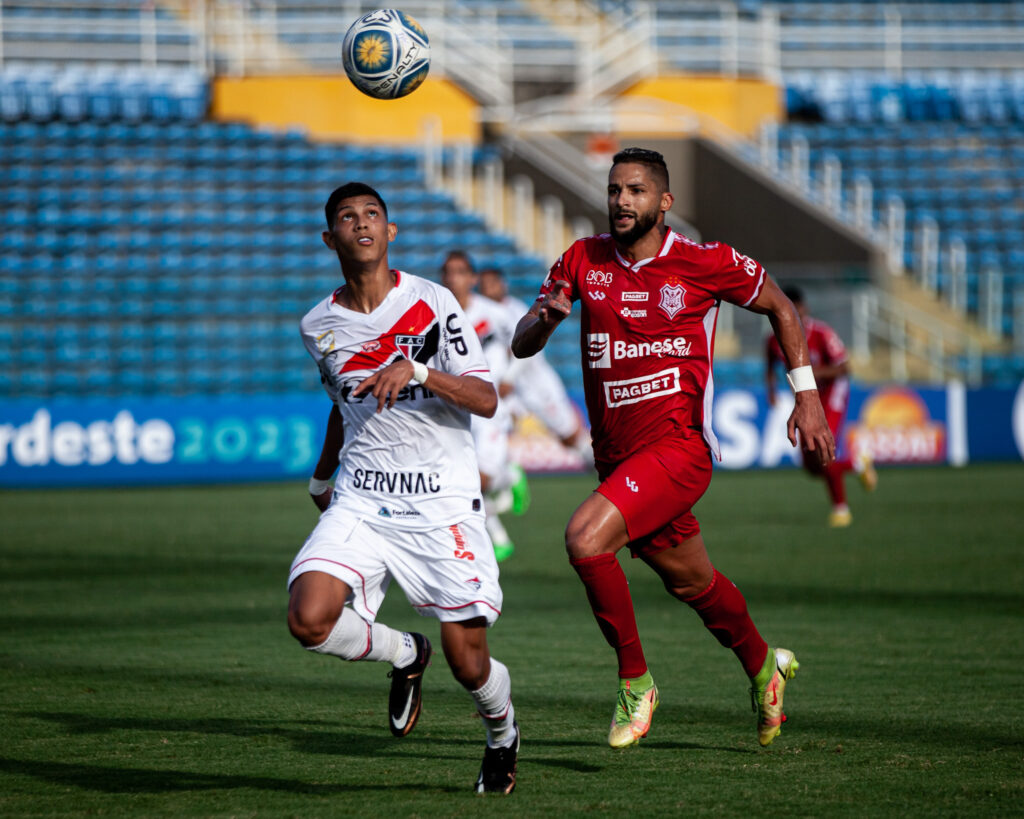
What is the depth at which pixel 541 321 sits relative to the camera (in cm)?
580

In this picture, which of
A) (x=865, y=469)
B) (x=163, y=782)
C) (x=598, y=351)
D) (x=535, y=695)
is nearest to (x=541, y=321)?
(x=598, y=351)

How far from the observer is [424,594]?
528cm


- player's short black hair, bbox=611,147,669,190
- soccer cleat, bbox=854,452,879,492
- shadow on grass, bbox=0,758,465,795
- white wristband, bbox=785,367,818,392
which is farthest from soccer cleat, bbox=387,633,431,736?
soccer cleat, bbox=854,452,879,492

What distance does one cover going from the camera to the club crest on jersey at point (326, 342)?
550cm

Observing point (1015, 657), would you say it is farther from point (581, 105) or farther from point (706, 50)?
point (706, 50)

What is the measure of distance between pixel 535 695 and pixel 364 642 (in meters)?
1.78

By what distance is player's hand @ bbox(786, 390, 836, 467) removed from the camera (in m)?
5.61

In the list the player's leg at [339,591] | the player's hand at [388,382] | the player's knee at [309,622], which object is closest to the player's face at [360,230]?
the player's hand at [388,382]

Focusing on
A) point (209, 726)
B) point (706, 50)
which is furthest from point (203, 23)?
point (209, 726)

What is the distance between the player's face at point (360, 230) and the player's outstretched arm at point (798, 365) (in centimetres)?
159

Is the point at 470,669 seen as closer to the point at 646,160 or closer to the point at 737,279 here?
the point at 737,279

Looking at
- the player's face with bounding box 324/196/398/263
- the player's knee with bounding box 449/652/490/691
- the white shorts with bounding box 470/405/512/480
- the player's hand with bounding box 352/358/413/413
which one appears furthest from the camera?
the white shorts with bounding box 470/405/512/480

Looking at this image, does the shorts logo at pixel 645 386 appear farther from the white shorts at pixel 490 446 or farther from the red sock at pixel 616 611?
the white shorts at pixel 490 446

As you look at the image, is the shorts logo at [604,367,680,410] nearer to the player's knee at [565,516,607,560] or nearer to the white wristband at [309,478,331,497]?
the player's knee at [565,516,607,560]
